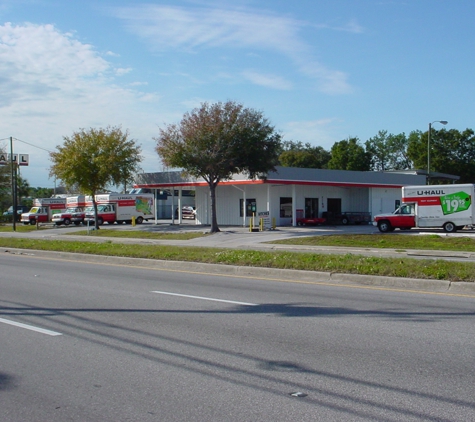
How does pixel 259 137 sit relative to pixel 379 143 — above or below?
below

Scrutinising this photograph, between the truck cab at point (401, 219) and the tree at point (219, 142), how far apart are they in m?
8.10

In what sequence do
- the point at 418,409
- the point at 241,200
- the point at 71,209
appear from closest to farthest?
the point at 418,409
the point at 241,200
the point at 71,209

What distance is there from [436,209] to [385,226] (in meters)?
3.25

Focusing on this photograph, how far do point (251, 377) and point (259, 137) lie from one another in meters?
30.3

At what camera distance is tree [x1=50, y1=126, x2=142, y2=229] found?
1709 inches

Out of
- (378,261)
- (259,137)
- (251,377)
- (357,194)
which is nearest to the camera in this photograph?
(251,377)

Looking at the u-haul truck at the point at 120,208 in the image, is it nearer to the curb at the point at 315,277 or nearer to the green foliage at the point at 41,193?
the curb at the point at 315,277

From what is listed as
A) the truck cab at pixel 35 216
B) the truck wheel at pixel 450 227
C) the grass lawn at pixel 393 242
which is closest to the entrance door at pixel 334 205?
the truck wheel at pixel 450 227

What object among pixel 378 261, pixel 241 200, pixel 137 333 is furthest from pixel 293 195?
pixel 137 333

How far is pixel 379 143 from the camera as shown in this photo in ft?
336

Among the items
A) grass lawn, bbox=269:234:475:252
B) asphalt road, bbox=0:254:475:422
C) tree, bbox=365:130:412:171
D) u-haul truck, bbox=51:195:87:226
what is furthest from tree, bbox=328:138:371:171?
asphalt road, bbox=0:254:475:422

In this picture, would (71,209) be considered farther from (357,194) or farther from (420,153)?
(420,153)

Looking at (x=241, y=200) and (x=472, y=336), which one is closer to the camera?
(x=472, y=336)

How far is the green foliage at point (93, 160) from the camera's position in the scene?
4341 centimetres
